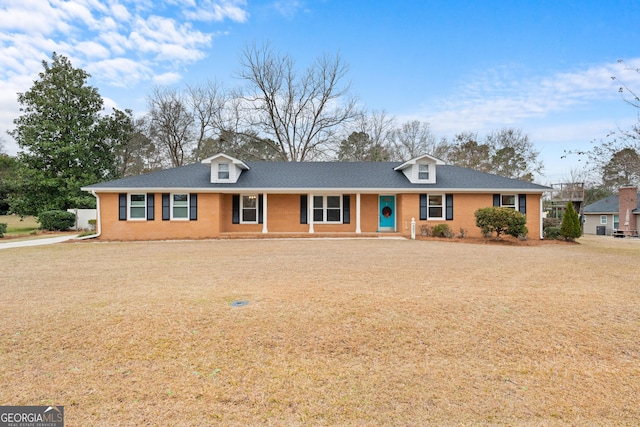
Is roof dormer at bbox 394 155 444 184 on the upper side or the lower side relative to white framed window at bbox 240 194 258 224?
upper

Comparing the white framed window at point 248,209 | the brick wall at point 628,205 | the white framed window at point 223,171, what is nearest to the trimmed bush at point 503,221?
the white framed window at point 248,209

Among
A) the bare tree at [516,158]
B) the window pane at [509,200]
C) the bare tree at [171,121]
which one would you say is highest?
the bare tree at [171,121]

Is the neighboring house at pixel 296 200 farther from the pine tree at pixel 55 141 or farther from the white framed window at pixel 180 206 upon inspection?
the pine tree at pixel 55 141

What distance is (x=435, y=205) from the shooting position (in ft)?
59.7

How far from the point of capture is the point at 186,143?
3469cm

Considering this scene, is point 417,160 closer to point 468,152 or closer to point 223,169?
point 223,169

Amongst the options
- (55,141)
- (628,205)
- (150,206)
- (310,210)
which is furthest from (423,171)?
(55,141)

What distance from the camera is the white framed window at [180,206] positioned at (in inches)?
694

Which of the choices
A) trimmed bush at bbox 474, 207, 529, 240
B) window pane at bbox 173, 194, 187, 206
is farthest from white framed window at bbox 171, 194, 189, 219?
trimmed bush at bbox 474, 207, 529, 240

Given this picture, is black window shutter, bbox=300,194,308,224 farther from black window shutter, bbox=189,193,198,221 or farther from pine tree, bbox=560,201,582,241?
pine tree, bbox=560,201,582,241

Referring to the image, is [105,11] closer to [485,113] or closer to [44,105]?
[44,105]

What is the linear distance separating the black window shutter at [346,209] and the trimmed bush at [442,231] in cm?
463

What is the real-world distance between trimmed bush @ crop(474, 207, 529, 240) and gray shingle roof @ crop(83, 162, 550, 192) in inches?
102

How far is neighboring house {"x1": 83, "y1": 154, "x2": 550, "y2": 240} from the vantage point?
57.3ft
